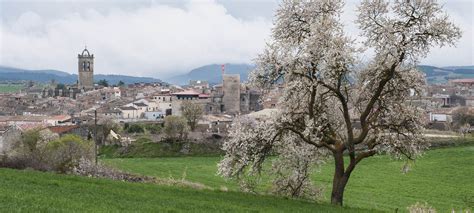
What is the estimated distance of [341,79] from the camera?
98.5 feet

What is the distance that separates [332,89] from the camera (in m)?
29.5

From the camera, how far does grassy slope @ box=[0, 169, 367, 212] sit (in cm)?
2048

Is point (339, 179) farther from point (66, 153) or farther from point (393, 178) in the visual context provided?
point (393, 178)

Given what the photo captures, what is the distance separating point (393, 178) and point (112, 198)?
50208 mm

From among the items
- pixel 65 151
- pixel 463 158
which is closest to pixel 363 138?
pixel 65 151

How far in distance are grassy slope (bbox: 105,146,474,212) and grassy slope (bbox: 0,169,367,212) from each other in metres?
18.0

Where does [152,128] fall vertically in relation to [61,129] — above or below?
below

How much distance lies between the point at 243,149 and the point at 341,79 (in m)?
6.17

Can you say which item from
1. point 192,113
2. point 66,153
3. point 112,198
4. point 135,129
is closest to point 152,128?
point 135,129

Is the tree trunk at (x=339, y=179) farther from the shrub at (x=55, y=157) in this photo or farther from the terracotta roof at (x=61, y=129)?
the terracotta roof at (x=61, y=129)

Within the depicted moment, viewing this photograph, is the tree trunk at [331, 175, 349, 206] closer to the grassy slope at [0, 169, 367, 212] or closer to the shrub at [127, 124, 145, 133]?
the grassy slope at [0, 169, 367, 212]

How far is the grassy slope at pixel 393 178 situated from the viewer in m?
51.7

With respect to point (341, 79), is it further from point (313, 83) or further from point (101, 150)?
point (101, 150)

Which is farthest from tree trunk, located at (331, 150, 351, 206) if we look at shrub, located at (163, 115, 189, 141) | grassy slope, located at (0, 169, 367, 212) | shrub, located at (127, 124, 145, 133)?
shrub, located at (127, 124, 145, 133)
